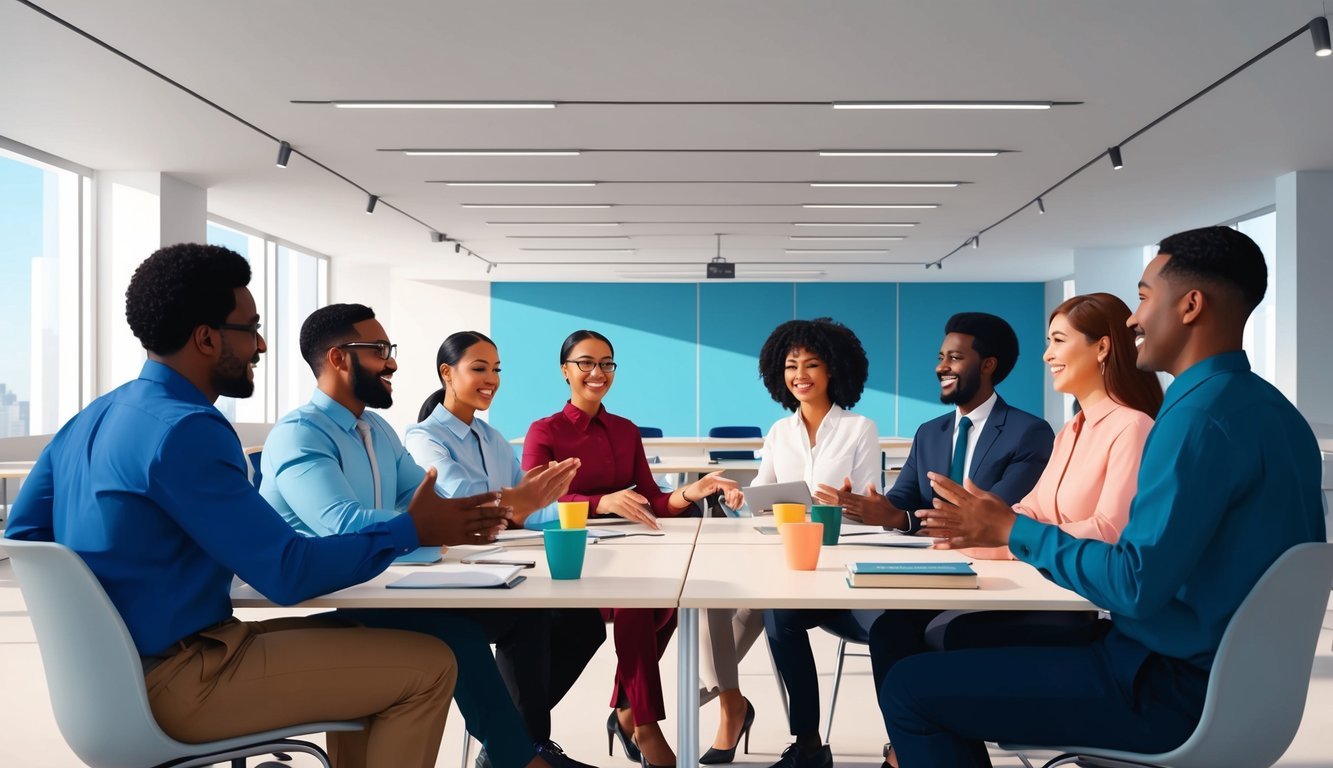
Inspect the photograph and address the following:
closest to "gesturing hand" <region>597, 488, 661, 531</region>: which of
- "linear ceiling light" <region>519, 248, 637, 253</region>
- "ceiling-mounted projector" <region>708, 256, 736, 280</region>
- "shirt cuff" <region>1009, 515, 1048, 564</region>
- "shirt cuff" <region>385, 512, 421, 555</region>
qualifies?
"shirt cuff" <region>385, 512, 421, 555</region>

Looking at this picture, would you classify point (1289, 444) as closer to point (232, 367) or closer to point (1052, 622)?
point (1052, 622)

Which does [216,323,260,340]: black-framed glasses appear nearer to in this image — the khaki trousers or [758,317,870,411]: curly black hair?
the khaki trousers

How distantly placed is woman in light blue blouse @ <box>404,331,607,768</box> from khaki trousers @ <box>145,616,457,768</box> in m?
0.55

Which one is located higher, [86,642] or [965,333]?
[965,333]

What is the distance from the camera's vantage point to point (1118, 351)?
8.14 ft

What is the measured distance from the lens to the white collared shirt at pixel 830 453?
11.2 feet

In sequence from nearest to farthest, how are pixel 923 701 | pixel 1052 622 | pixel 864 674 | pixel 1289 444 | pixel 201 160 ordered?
1. pixel 1289 444
2. pixel 923 701
3. pixel 1052 622
4. pixel 864 674
5. pixel 201 160

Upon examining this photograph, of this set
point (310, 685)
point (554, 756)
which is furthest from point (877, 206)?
point (310, 685)

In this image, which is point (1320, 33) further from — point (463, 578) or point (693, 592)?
point (463, 578)

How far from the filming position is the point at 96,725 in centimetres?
169

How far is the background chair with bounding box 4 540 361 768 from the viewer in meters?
1.62

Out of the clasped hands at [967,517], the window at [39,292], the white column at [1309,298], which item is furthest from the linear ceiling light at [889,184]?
the clasped hands at [967,517]

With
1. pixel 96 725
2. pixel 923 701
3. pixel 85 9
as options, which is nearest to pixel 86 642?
pixel 96 725

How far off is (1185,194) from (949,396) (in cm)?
650
